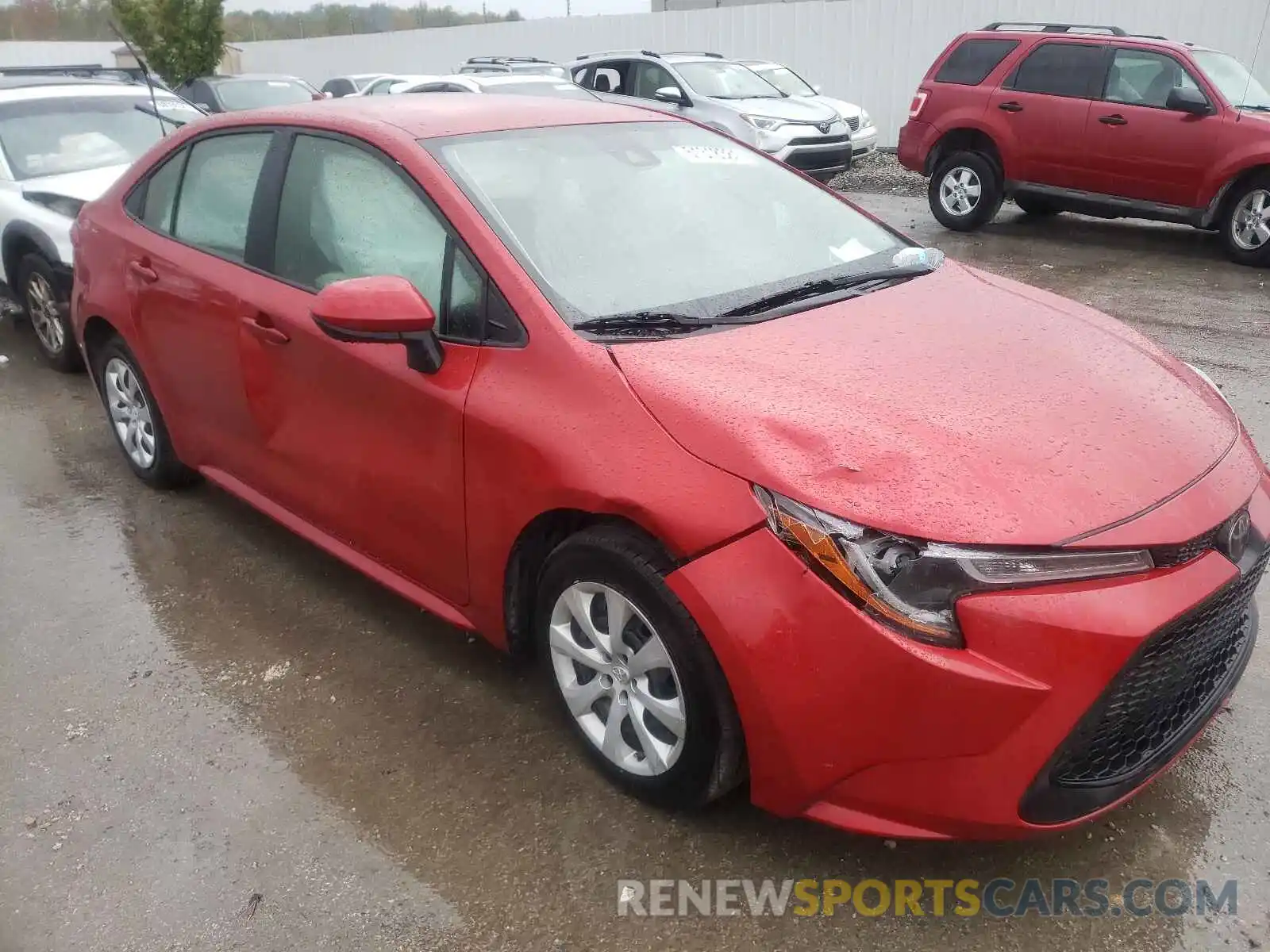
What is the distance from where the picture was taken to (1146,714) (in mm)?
2123

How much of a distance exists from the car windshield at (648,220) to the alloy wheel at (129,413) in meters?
2.16

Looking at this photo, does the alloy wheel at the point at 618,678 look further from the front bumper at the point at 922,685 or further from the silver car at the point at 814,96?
the silver car at the point at 814,96

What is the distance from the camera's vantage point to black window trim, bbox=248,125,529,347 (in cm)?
262

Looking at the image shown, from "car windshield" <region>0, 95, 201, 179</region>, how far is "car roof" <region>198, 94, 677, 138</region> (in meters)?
3.61

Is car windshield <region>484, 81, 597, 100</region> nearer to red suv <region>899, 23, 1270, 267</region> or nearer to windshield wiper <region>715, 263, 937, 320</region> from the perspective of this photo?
red suv <region>899, 23, 1270, 267</region>

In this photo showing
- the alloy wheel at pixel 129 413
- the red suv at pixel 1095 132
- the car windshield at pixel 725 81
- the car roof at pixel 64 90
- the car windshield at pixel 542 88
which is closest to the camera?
the alloy wheel at pixel 129 413

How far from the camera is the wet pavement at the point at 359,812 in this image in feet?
7.37

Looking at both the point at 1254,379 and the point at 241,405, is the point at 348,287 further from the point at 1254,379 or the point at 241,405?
the point at 1254,379

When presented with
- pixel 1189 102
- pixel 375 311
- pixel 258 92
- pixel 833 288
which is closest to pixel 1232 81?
pixel 1189 102

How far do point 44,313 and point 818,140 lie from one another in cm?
855

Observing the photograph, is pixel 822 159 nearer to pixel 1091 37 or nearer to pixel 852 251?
pixel 1091 37

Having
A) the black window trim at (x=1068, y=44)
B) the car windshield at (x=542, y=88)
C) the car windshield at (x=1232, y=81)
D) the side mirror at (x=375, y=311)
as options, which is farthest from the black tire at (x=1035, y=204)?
the side mirror at (x=375, y=311)

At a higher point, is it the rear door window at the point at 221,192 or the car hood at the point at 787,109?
the rear door window at the point at 221,192

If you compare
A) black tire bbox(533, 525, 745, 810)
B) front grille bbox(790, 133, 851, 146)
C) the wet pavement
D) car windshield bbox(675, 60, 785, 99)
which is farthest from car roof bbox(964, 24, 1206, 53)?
black tire bbox(533, 525, 745, 810)
